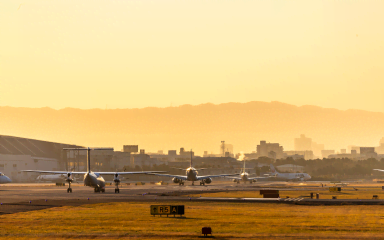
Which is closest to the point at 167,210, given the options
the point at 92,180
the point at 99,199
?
the point at 99,199

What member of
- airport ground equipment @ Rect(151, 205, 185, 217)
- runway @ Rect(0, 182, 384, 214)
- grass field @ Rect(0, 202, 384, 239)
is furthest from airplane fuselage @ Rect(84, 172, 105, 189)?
airport ground equipment @ Rect(151, 205, 185, 217)

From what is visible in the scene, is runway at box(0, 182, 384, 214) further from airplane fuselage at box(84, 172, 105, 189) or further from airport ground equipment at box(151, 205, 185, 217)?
airport ground equipment at box(151, 205, 185, 217)

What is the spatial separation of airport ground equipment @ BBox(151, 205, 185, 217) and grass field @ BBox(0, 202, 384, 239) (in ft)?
2.27

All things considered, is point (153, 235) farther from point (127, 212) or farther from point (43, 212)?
point (43, 212)

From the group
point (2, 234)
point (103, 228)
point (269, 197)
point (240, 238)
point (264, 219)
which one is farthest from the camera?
point (269, 197)

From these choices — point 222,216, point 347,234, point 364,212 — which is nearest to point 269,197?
point 364,212

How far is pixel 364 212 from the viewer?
55688 mm

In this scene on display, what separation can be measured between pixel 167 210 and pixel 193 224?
695 centimetres

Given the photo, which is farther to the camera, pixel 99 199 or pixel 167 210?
pixel 99 199

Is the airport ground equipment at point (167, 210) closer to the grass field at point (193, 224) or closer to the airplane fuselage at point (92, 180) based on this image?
the grass field at point (193, 224)

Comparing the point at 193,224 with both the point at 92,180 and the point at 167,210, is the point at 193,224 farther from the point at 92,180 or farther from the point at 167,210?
the point at 92,180

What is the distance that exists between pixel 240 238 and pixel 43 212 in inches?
1159

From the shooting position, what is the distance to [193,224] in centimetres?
4291

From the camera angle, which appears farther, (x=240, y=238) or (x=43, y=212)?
(x=43, y=212)
